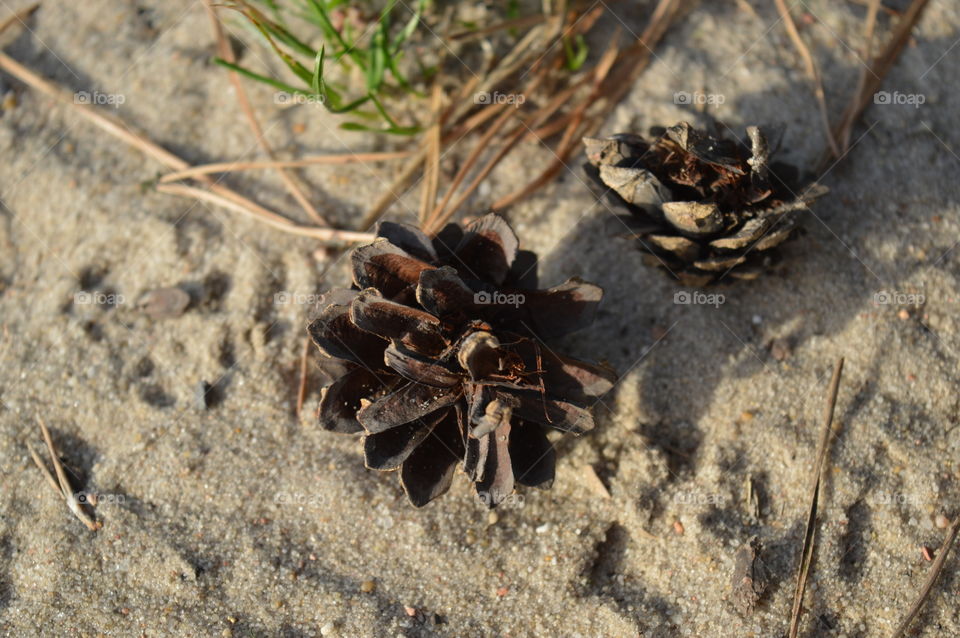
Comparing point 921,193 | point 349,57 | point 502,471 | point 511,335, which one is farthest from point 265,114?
point 921,193

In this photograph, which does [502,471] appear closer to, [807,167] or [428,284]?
[428,284]
